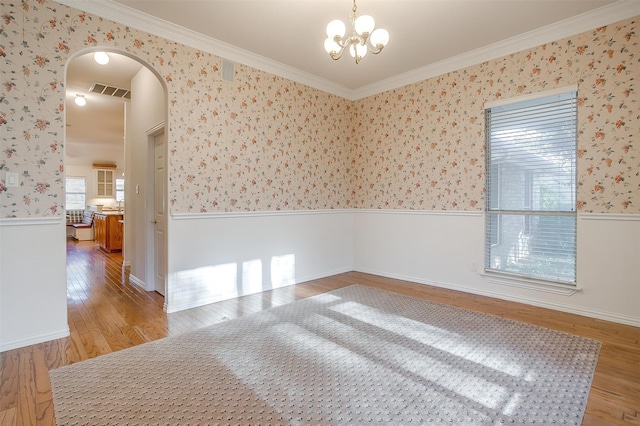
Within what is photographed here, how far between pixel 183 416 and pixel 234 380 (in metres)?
0.41

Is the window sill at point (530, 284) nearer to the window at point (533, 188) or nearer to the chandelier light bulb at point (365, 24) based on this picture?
the window at point (533, 188)

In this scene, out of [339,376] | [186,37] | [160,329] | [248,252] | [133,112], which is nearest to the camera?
[339,376]

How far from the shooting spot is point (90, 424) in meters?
1.72

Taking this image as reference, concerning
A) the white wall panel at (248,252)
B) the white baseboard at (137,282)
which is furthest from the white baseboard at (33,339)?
the white baseboard at (137,282)

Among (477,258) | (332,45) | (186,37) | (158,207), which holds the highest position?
(186,37)

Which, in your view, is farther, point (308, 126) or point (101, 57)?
point (308, 126)

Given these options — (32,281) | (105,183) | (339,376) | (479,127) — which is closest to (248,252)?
(32,281)

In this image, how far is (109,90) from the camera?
5328 millimetres

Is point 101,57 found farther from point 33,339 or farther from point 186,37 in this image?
point 33,339

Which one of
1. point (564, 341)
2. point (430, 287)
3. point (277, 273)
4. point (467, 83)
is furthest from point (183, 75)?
point (564, 341)

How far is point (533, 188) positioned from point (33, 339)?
5.25 meters

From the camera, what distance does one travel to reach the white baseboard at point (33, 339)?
8.51 feet

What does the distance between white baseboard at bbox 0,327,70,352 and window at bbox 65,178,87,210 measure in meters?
10.8

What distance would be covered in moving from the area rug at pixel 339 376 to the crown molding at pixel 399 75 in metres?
3.12
